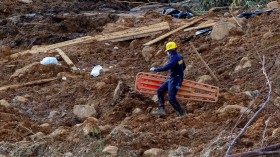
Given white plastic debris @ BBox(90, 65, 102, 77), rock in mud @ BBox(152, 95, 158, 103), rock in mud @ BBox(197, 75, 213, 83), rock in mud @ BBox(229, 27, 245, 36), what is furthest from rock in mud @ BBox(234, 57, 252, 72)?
white plastic debris @ BBox(90, 65, 102, 77)

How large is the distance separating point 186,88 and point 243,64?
1622 millimetres

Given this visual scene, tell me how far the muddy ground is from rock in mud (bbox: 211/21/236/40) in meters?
0.16

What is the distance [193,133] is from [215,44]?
4498mm

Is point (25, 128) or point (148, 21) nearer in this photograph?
point (25, 128)

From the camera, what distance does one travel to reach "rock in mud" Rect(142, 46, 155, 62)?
12.5m

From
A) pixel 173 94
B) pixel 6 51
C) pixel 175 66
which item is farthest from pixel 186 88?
pixel 6 51

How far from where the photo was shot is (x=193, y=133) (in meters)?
7.73

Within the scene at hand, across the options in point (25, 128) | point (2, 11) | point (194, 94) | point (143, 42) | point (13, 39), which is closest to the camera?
point (25, 128)

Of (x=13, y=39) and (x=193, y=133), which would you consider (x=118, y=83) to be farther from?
(x=13, y=39)

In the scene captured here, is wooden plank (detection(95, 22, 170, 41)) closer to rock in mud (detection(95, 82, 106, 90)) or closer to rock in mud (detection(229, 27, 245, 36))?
rock in mud (detection(229, 27, 245, 36))

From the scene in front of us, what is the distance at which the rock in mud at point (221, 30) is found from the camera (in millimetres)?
12141

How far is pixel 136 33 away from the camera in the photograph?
1360cm

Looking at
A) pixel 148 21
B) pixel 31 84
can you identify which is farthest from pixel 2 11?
pixel 31 84

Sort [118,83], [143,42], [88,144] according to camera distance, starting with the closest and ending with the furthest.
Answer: [88,144], [118,83], [143,42]
